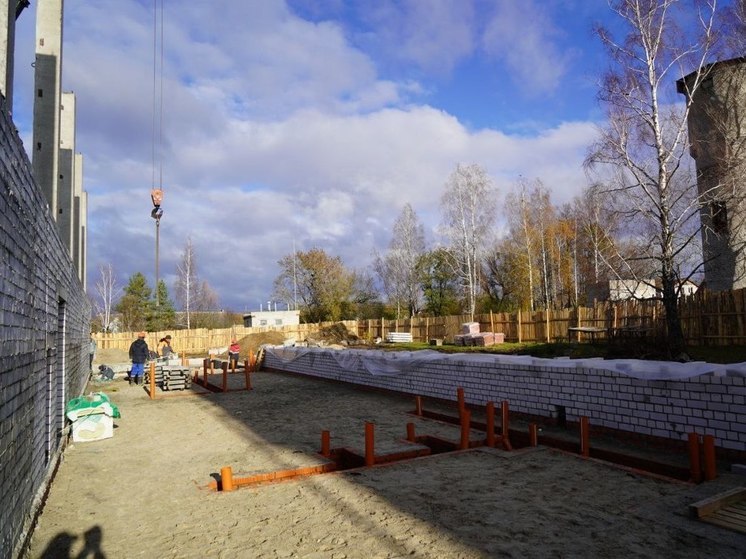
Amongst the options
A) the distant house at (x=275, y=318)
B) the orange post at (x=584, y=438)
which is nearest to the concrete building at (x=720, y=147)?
the orange post at (x=584, y=438)

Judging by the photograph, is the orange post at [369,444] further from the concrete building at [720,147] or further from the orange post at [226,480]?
the concrete building at [720,147]

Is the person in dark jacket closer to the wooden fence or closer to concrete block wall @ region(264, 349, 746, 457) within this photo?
concrete block wall @ region(264, 349, 746, 457)

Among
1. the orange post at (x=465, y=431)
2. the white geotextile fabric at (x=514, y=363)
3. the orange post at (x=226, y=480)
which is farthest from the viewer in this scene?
the orange post at (x=465, y=431)

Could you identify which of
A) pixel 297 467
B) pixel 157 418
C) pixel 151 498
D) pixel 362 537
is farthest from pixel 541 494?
pixel 157 418

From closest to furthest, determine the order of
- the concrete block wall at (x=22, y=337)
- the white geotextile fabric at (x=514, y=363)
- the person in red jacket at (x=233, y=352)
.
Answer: the concrete block wall at (x=22, y=337)
the white geotextile fabric at (x=514, y=363)
the person in red jacket at (x=233, y=352)

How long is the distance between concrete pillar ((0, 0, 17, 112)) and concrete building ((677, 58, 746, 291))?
748 inches

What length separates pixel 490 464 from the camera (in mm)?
7285

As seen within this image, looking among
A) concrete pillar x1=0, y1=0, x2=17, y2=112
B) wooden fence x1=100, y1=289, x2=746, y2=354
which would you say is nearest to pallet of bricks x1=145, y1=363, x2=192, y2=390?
concrete pillar x1=0, y1=0, x2=17, y2=112

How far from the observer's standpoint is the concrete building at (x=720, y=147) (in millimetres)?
18562

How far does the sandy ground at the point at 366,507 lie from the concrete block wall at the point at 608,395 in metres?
0.94

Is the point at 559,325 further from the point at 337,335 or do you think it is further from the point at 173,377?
the point at 173,377

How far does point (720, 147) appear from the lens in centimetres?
1900

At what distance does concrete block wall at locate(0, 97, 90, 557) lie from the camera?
12.2 feet

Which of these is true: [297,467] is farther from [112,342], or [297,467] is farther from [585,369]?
[112,342]
